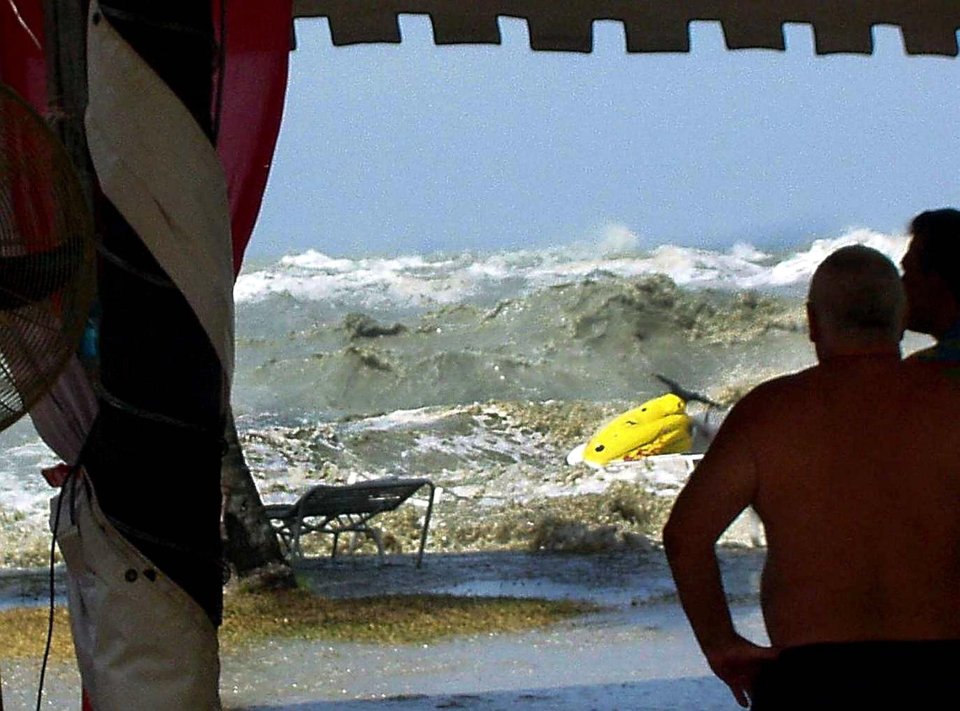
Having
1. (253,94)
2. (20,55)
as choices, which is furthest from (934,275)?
(20,55)

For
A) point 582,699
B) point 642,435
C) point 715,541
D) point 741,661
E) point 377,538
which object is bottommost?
point 642,435

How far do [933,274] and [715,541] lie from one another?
49 cm

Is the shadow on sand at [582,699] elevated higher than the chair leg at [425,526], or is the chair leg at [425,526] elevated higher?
the shadow on sand at [582,699]

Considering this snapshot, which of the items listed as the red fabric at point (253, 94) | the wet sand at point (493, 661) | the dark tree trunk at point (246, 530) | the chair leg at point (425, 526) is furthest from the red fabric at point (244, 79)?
the chair leg at point (425, 526)

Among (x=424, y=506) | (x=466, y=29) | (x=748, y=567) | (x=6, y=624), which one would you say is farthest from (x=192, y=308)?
(x=424, y=506)

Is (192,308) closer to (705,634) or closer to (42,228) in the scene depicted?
(42,228)

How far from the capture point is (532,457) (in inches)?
405

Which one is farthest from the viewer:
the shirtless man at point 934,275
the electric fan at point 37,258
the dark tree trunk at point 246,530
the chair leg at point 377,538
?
the chair leg at point 377,538

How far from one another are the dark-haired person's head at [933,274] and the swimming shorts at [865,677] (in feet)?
1.46

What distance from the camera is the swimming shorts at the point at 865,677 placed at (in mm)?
1309

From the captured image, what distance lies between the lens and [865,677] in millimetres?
1314

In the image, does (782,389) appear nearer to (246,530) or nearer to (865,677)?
(865,677)

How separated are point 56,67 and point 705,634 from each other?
1062 mm

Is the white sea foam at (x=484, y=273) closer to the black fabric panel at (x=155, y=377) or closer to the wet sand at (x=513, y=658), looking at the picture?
the wet sand at (x=513, y=658)
